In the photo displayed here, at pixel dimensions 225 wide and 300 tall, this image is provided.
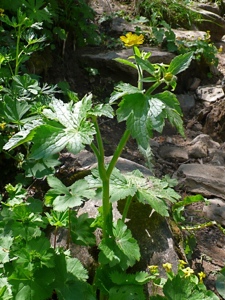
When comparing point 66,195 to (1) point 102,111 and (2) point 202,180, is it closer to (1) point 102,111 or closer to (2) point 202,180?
(1) point 102,111

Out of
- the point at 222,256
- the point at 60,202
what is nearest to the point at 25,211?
the point at 60,202

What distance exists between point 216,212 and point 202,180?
35cm

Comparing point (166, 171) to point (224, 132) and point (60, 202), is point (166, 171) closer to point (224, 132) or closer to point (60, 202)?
point (224, 132)

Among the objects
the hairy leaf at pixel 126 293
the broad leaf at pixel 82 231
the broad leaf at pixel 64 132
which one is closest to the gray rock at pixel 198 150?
the broad leaf at pixel 82 231

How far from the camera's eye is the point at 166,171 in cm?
373

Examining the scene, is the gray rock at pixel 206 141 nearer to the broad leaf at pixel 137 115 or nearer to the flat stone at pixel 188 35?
the flat stone at pixel 188 35

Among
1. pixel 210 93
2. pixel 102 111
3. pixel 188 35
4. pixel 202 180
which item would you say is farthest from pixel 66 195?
pixel 188 35

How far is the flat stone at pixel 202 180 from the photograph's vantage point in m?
3.38

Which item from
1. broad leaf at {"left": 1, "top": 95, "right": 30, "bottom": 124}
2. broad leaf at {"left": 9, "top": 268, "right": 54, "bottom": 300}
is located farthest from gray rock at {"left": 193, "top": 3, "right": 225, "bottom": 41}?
broad leaf at {"left": 9, "top": 268, "right": 54, "bottom": 300}

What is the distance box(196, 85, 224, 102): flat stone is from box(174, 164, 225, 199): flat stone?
159 centimetres

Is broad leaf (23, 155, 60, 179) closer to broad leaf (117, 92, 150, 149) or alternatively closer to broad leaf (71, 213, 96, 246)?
broad leaf (71, 213, 96, 246)

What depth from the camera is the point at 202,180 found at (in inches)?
135

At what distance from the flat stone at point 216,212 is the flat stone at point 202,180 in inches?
5.9

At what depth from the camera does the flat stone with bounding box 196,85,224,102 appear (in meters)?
5.07
